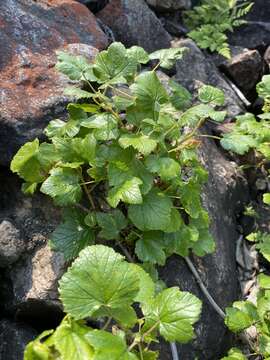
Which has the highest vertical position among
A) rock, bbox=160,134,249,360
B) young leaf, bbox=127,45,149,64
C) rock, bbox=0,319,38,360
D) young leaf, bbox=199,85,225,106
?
young leaf, bbox=127,45,149,64

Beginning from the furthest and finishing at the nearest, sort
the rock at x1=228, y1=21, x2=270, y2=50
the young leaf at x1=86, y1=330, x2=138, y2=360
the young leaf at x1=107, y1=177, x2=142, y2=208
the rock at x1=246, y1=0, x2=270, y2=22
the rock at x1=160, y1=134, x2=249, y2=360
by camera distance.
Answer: the rock at x1=246, y1=0, x2=270, y2=22 < the rock at x1=228, y1=21, x2=270, y2=50 < the rock at x1=160, y1=134, x2=249, y2=360 < the young leaf at x1=107, y1=177, x2=142, y2=208 < the young leaf at x1=86, y1=330, x2=138, y2=360

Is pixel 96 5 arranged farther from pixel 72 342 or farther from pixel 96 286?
Result: pixel 72 342

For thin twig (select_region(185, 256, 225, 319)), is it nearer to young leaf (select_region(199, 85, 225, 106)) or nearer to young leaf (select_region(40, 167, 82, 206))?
young leaf (select_region(40, 167, 82, 206))

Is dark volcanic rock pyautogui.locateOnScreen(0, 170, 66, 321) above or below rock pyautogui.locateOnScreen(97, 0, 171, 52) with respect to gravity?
below

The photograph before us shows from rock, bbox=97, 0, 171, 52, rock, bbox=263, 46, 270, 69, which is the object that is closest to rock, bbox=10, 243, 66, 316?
rock, bbox=97, 0, 171, 52

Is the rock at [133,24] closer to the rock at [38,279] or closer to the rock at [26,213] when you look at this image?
the rock at [26,213]

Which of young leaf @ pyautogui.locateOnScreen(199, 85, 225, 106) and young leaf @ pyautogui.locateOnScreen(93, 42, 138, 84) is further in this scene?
young leaf @ pyautogui.locateOnScreen(199, 85, 225, 106)

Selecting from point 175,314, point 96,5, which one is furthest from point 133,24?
point 175,314
